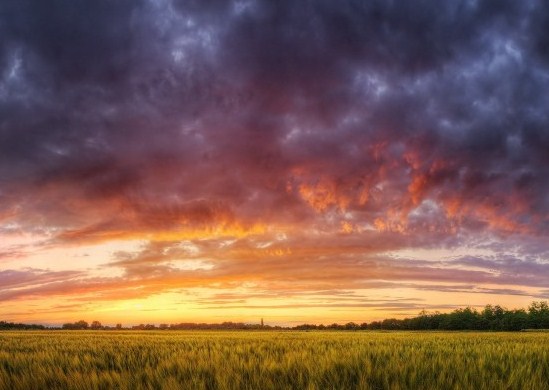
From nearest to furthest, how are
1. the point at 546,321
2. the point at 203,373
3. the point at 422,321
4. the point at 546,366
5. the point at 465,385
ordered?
the point at 465,385 < the point at 203,373 < the point at 546,366 < the point at 546,321 < the point at 422,321

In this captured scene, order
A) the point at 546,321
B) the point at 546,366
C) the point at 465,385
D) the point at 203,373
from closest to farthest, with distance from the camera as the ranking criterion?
the point at 465,385 < the point at 203,373 < the point at 546,366 < the point at 546,321

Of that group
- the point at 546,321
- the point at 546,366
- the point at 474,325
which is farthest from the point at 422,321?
the point at 546,366

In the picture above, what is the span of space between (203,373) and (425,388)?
298 cm

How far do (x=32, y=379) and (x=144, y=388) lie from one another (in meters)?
2.05

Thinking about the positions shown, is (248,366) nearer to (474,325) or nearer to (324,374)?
(324,374)

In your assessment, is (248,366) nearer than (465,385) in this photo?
No

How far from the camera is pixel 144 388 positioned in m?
5.07

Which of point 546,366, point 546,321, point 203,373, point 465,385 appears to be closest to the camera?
point 465,385

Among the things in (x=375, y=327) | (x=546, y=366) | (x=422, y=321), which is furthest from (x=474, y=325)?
(x=546, y=366)

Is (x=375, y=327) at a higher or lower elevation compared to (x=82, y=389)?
lower

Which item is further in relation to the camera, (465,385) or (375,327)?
(375,327)

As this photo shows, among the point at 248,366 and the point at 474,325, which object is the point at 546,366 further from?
the point at 474,325

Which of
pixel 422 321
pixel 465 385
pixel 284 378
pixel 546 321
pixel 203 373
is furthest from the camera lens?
pixel 422 321

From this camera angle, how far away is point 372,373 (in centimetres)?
584
